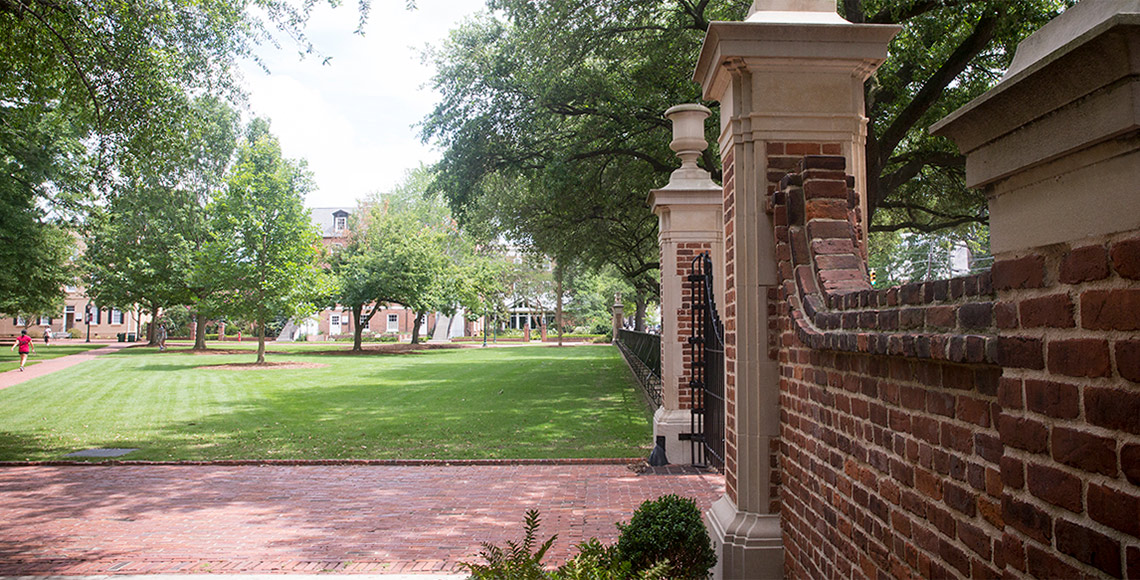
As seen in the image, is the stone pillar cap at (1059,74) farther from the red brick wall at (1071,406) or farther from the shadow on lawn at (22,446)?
the shadow on lawn at (22,446)

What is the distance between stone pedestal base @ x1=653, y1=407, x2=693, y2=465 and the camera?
26.5 feet

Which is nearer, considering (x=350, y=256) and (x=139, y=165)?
(x=139, y=165)

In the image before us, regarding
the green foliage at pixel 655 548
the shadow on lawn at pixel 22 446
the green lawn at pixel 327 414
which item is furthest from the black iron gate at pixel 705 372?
the shadow on lawn at pixel 22 446

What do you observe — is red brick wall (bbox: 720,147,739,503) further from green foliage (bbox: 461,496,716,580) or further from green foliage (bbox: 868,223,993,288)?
green foliage (bbox: 868,223,993,288)

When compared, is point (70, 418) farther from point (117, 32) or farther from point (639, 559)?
point (639, 559)

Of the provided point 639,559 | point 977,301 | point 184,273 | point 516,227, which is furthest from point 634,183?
point 184,273

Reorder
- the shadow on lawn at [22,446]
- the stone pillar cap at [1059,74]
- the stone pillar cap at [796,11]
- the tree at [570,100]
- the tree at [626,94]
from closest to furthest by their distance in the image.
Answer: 1. the stone pillar cap at [1059,74]
2. the stone pillar cap at [796,11]
3. the shadow on lawn at [22,446]
4. the tree at [626,94]
5. the tree at [570,100]

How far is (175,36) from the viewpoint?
1019 cm

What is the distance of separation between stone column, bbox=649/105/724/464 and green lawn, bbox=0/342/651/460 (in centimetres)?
126

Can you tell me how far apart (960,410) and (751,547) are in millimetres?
2176

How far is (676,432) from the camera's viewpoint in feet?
26.6

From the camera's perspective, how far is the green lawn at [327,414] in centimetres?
1008

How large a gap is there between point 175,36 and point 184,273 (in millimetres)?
27145

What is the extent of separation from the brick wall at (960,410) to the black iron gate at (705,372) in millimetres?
3152
